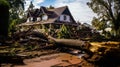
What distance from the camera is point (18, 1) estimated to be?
49844mm

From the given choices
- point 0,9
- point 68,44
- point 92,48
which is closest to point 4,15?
point 0,9

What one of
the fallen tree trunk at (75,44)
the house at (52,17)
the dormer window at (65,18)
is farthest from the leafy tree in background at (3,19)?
the dormer window at (65,18)

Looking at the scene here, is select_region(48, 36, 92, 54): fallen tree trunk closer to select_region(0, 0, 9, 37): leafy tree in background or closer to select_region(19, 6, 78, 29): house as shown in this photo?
select_region(0, 0, 9, 37): leafy tree in background

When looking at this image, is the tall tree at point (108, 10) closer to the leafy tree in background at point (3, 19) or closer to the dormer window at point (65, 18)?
the dormer window at point (65, 18)

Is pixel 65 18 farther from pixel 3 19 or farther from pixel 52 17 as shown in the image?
pixel 3 19

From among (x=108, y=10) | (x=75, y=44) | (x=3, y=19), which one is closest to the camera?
(x=75, y=44)

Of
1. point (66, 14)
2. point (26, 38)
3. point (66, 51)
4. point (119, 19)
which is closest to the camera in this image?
point (66, 51)

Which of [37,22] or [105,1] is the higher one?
[105,1]

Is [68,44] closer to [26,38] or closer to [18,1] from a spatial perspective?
[26,38]

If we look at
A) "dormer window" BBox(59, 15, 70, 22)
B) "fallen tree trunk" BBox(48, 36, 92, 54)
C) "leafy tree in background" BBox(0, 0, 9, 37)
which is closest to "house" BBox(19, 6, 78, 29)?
"dormer window" BBox(59, 15, 70, 22)

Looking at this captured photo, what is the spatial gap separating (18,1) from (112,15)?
71.1ft

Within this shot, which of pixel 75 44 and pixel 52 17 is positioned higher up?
pixel 52 17

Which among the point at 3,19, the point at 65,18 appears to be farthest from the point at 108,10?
the point at 3,19

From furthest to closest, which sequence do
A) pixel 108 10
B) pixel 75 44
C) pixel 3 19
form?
pixel 108 10 < pixel 3 19 < pixel 75 44
